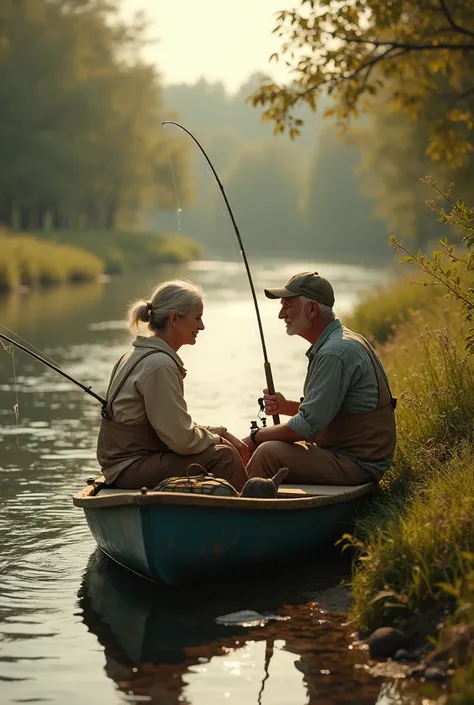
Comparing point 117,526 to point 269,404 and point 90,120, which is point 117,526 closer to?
point 269,404

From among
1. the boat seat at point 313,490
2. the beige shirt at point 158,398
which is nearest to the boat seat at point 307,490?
the boat seat at point 313,490

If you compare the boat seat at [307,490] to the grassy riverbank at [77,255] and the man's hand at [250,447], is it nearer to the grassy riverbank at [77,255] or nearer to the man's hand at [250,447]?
the man's hand at [250,447]

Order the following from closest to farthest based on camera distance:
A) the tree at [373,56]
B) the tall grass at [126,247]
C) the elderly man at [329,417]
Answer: the elderly man at [329,417], the tree at [373,56], the tall grass at [126,247]

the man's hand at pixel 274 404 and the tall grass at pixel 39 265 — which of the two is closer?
the man's hand at pixel 274 404

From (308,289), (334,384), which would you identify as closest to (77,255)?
(308,289)

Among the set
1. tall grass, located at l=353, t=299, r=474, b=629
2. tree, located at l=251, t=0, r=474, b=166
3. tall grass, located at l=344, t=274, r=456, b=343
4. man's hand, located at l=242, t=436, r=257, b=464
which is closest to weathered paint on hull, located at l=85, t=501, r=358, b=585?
tall grass, located at l=353, t=299, r=474, b=629

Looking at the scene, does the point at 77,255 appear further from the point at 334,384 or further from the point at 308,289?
the point at 334,384

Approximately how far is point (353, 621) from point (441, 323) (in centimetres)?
615

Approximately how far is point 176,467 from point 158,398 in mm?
403

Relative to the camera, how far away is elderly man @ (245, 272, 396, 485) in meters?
6.96

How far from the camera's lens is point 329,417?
6.93 metres

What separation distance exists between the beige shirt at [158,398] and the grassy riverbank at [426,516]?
1.06 metres

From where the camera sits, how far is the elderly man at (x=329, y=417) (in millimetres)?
6957

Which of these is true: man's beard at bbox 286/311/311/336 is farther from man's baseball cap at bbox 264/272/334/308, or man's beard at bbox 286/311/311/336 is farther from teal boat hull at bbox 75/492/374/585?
teal boat hull at bbox 75/492/374/585
